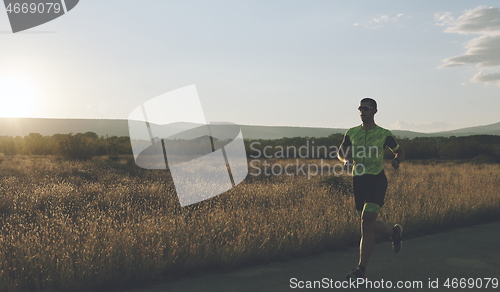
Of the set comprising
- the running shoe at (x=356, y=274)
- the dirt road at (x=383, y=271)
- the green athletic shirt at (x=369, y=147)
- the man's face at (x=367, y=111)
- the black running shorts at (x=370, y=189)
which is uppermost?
the man's face at (x=367, y=111)

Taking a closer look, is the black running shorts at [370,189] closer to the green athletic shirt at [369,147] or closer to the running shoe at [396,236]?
the green athletic shirt at [369,147]

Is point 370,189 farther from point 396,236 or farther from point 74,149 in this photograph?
point 74,149

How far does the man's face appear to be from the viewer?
16.8ft

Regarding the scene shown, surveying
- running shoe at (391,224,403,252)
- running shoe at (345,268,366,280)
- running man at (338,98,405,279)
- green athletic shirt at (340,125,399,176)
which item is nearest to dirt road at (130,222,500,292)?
running shoe at (345,268,366,280)

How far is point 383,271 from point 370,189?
1.20 metres

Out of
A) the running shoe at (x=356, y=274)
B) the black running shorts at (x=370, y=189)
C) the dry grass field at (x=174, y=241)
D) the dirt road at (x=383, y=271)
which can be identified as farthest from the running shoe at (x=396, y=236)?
the dry grass field at (x=174, y=241)

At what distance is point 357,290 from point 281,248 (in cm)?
166

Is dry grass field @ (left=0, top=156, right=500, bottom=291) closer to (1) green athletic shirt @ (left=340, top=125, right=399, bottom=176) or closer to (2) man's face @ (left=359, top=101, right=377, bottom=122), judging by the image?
(1) green athletic shirt @ (left=340, top=125, right=399, bottom=176)

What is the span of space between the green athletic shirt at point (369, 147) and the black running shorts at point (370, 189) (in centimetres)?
7

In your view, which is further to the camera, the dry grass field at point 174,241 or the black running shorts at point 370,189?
the black running shorts at point 370,189

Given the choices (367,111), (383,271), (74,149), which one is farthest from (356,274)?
(74,149)

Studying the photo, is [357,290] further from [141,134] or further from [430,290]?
[141,134]

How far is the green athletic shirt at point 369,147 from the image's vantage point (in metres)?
5.02

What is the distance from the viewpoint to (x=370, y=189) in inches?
196
